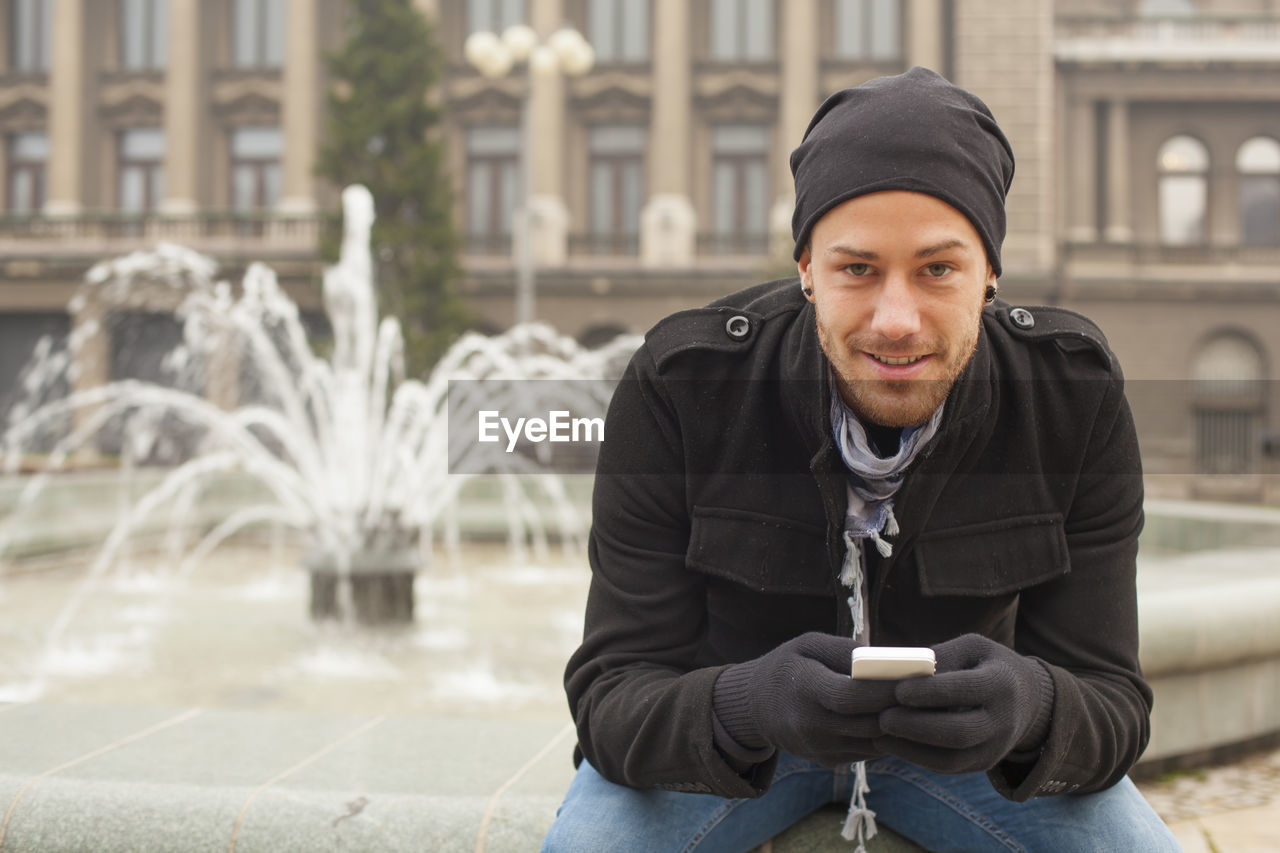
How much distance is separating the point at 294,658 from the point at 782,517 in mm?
4780

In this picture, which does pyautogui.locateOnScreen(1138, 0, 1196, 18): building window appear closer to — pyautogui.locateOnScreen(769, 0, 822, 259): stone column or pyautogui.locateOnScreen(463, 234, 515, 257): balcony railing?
pyautogui.locateOnScreen(769, 0, 822, 259): stone column

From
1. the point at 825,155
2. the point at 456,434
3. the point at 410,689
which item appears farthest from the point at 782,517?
the point at 410,689

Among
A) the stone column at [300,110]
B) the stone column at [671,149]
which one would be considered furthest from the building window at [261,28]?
the stone column at [671,149]

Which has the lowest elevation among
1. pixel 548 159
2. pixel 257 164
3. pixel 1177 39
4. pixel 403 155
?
pixel 403 155

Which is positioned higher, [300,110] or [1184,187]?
[300,110]

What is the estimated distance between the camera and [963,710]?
1484 mm

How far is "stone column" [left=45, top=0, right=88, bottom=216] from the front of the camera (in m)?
26.5

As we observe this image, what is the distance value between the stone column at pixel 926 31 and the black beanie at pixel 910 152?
2464cm

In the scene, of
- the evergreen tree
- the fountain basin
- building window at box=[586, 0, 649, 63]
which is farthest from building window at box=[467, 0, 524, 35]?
the fountain basin

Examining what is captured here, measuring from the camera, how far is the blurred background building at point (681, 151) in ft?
79.0

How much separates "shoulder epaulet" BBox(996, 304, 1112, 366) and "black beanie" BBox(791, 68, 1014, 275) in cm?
24

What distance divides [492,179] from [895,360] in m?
25.7

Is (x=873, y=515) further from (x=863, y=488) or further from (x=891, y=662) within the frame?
(x=891, y=662)

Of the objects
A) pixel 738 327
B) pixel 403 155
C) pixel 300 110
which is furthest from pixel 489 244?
pixel 738 327
